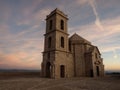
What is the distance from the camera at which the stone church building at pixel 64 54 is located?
1065 inches

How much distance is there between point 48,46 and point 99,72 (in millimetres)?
17199

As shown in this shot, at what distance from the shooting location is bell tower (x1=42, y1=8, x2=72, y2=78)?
2610 centimetres

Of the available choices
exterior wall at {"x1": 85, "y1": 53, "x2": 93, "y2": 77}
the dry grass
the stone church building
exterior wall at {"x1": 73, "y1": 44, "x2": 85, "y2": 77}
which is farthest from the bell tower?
the dry grass

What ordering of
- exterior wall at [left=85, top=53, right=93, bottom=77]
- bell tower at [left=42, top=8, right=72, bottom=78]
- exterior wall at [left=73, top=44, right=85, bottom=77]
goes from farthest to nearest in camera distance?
exterior wall at [left=73, top=44, right=85, bottom=77] → exterior wall at [left=85, top=53, right=93, bottom=77] → bell tower at [left=42, top=8, right=72, bottom=78]

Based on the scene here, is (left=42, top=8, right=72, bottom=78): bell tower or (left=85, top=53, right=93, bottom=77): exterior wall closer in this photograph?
(left=42, top=8, right=72, bottom=78): bell tower

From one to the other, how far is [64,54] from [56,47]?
3178mm

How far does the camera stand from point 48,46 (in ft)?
97.3

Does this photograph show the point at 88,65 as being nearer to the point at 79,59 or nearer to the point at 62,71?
the point at 79,59

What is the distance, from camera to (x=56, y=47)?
1054 inches

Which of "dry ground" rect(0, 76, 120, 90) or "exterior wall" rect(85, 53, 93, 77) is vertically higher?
"exterior wall" rect(85, 53, 93, 77)

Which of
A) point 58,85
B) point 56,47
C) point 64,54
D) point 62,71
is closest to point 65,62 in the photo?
point 64,54

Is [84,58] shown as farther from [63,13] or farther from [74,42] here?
[63,13]

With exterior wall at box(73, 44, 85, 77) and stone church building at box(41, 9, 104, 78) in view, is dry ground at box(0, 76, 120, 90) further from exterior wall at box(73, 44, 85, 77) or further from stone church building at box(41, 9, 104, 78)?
exterior wall at box(73, 44, 85, 77)

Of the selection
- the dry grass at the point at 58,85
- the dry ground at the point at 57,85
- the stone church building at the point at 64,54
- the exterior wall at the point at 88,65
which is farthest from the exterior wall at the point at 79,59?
the dry ground at the point at 57,85
